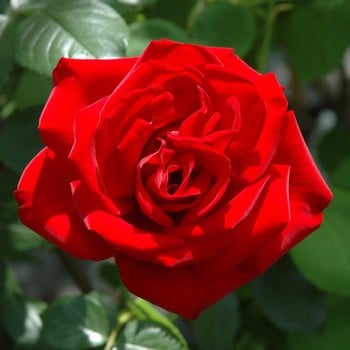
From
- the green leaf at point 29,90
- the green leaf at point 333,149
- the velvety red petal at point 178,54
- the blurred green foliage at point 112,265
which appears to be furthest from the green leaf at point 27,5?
the green leaf at point 333,149

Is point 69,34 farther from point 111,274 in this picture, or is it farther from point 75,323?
point 111,274

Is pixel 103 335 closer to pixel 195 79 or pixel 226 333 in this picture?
pixel 226 333

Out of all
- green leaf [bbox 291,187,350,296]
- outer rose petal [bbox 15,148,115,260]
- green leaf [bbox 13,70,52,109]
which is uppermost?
outer rose petal [bbox 15,148,115,260]

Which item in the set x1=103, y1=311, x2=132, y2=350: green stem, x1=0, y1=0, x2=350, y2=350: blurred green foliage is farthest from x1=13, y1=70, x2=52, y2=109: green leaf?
x1=103, y1=311, x2=132, y2=350: green stem

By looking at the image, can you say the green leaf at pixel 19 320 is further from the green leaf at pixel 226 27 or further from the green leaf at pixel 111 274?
the green leaf at pixel 226 27

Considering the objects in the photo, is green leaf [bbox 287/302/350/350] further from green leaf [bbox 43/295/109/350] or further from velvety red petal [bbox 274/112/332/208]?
velvety red petal [bbox 274/112/332/208]
